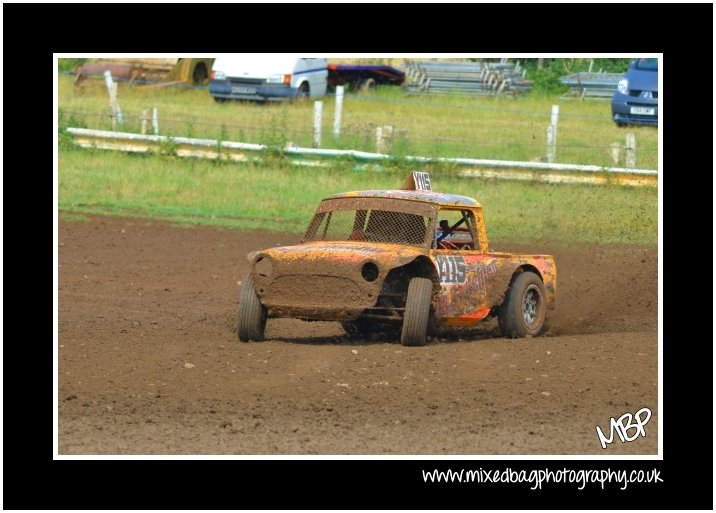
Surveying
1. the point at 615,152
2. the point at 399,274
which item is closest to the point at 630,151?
the point at 615,152

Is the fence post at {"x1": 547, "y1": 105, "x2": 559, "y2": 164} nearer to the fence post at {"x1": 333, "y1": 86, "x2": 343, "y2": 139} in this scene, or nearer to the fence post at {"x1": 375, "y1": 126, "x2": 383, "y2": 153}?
the fence post at {"x1": 375, "y1": 126, "x2": 383, "y2": 153}

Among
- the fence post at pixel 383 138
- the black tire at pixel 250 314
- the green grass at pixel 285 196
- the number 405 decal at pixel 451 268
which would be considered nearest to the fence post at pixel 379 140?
the fence post at pixel 383 138

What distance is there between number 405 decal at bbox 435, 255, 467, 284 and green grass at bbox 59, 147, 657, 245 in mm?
7595

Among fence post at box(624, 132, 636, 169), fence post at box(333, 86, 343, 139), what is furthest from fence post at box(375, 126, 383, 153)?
fence post at box(624, 132, 636, 169)

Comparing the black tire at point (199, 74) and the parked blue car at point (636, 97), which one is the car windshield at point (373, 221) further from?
the black tire at point (199, 74)

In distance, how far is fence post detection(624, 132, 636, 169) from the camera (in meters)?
21.5

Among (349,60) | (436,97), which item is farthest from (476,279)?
(349,60)

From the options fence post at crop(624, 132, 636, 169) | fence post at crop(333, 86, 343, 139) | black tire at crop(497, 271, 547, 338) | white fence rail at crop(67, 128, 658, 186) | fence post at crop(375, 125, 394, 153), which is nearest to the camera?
black tire at crop(497, 271, 547, 338)

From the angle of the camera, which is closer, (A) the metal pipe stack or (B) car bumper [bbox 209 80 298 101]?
(B) car bumper [bbox 209 80 298 101]

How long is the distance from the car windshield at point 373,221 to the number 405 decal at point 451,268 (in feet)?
0.96

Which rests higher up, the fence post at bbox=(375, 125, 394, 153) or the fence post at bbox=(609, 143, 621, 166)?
the fence post at bbox=(375, 125, 394, 153)

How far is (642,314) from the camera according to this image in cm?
1440

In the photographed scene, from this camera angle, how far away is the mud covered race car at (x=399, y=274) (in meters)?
11.3

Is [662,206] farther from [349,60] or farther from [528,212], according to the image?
[349,60]
